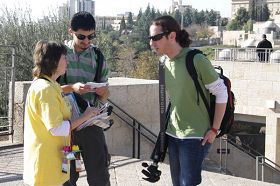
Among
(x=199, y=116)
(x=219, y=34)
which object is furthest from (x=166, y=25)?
(x=219, y=34)

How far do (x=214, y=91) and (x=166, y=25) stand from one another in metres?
0.58

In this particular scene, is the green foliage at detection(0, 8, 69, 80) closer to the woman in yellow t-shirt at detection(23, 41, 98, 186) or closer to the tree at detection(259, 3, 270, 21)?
the woman in yellow t-shirt at detection(23, 41, 98, 186)

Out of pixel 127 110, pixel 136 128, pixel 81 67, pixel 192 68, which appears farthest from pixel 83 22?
pixel 127 110

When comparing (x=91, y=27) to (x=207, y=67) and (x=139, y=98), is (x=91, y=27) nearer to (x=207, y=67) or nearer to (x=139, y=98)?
(x=207, y=67)

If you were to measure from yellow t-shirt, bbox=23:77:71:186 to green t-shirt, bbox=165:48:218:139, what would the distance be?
2.64 feet

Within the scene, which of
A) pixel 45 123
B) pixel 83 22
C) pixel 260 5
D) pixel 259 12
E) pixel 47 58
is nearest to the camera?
pixel 45 123

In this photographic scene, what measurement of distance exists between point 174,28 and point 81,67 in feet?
2.69

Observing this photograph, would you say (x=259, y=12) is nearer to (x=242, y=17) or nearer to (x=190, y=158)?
(x=242, y=17)

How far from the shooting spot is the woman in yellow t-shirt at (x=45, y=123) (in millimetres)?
3221

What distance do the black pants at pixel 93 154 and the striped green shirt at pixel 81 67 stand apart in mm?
276

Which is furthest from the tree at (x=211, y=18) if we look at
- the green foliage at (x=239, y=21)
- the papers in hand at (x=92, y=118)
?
the papers in hand at (x=92, y=118)

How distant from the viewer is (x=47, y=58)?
331 centimetres

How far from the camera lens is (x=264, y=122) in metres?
20.0

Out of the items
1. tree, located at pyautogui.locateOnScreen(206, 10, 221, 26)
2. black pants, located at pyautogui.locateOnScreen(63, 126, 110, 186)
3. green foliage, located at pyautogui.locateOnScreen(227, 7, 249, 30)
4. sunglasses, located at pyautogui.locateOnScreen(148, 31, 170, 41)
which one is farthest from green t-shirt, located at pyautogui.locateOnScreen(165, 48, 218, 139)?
tree, located at pyautogui.locateOnScreen(206, 10, 221, 26)
